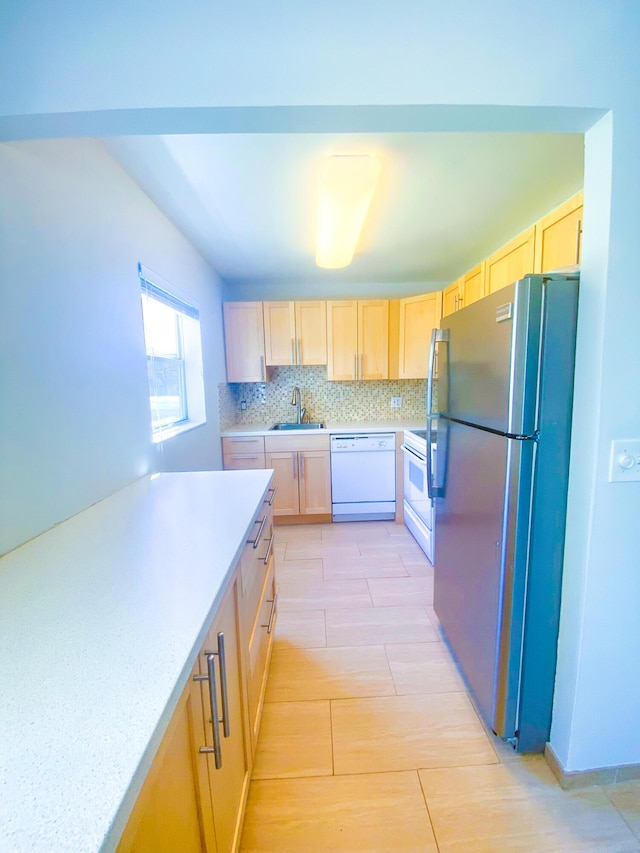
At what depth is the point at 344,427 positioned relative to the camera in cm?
323

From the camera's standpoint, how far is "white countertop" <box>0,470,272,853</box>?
369 mm

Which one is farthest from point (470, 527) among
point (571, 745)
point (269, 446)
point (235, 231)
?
point (235, 231)

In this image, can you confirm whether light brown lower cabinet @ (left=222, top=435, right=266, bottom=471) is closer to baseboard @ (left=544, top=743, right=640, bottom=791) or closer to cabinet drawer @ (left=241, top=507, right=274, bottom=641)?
cabinet drawer @ (left=241, top=507, right=274, bottom=641)

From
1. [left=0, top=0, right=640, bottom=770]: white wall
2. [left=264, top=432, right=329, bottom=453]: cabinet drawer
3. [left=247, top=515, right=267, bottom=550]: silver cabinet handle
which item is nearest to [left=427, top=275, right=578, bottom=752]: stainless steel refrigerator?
[left=0, top=0, right=640, bottom=770]: white wall

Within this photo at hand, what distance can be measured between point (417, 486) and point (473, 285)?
157 cm

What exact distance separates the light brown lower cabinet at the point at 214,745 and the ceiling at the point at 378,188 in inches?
61.8

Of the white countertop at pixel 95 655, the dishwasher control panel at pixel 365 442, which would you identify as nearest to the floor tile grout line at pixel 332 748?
the white countertop at pixel 95 655

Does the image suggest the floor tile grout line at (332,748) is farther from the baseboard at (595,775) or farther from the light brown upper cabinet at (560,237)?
the light brown upper cabinet at (560,237)

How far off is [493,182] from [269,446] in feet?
7.80

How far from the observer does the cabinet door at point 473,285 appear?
236 cm

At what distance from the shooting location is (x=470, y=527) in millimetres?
1355

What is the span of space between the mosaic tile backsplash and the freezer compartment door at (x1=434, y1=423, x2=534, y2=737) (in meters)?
2.08

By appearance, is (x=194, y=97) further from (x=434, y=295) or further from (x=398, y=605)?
(x=434, y=295)

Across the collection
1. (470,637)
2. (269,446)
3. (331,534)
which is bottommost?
(331,534)
